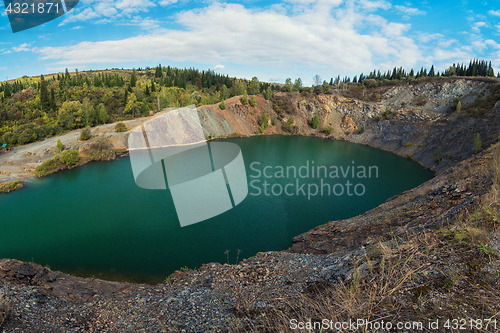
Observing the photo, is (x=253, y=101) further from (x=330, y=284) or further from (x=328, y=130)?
(x=330, y=284)

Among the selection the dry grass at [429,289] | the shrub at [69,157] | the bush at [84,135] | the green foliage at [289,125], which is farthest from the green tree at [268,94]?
the dry grass at [429,289]

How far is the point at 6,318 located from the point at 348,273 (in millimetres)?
10821

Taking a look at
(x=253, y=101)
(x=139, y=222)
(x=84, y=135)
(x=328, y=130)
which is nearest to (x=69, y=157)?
(x=84, y=135)

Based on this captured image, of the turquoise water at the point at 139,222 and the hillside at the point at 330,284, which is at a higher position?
the hillside at the point at 330,284

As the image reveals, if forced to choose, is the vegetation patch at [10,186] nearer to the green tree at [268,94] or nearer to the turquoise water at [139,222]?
the turquoise water at [139,222]

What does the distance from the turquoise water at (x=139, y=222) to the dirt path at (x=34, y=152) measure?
3.63 m

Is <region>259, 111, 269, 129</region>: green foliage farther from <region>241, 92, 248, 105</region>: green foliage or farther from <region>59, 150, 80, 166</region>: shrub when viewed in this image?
<region>59, 150, 80, 166</region>: shrub

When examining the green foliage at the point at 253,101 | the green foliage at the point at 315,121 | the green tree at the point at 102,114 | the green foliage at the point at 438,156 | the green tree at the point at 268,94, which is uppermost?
the green tree at the point at 268,94

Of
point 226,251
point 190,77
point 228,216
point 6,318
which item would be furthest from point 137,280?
point 190,77

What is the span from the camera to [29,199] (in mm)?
24906

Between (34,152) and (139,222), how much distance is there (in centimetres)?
3047

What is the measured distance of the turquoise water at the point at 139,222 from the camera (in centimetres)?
1617

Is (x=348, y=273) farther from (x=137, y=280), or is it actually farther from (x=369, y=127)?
(x=369, y=127)

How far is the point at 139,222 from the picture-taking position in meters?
20.3
